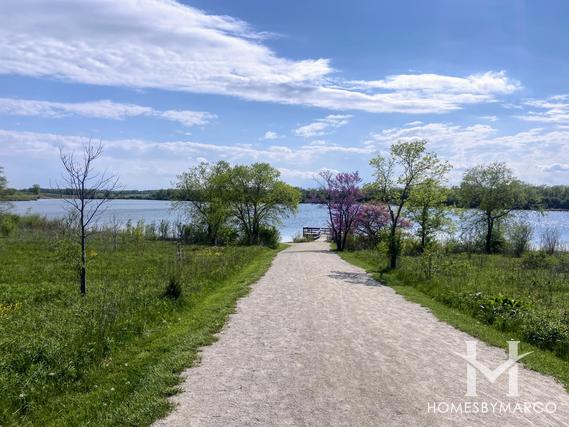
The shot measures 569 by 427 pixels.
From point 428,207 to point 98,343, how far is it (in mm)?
16584

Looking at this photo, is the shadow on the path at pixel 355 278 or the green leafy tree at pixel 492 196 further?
the green leafy tree at pixel 492 196

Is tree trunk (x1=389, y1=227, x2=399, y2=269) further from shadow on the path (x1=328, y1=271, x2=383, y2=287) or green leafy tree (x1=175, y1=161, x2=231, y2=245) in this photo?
green leafy tree (x1=175, y1=161, x2=231, y2=245)

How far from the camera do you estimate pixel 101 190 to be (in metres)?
13.7

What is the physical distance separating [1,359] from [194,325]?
12.7 ft

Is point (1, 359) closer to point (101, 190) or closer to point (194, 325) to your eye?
point (194, 325)

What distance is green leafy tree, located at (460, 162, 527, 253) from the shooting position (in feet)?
143

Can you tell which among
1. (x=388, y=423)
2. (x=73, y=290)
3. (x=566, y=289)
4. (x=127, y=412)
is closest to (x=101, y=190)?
(x=73, y=290)

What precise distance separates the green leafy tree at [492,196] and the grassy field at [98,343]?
1405 inches

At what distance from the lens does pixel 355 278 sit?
1848 centimetres

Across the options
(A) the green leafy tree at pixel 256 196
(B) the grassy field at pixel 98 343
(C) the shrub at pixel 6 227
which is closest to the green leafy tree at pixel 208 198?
(A) the green leafy tree at pixel 256 196
